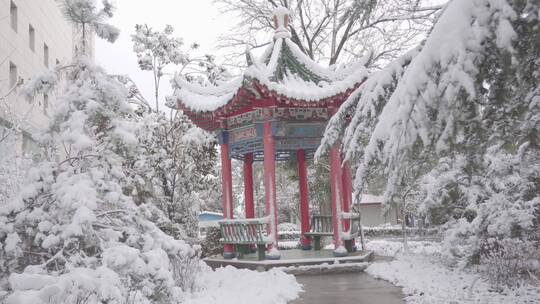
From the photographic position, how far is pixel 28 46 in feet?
61.0

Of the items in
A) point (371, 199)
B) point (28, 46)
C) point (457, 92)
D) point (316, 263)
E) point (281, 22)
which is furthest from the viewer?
point (371, 199)

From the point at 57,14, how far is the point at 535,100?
83.4ft

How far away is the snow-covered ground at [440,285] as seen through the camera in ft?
18.2

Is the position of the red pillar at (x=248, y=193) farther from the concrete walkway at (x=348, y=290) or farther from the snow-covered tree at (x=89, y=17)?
the snow-covered tree at (x=89, y=17)

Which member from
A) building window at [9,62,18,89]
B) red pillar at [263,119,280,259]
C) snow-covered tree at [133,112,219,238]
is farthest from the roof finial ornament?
building window at [9,62,18,89]

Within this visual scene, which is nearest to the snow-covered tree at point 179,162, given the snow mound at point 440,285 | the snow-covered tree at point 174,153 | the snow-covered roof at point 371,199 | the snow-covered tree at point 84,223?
the snow-covered tree at point 174,153

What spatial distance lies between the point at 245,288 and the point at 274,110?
13.4 ft

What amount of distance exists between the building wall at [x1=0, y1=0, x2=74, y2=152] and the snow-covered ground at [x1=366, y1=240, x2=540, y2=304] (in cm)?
1071

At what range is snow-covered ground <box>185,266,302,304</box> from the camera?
19.1ft

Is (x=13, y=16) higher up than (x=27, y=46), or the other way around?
(x=13, y=16)

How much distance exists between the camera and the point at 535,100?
9.02ft

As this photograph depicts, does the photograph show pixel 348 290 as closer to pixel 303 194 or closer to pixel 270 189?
pixel 270 189

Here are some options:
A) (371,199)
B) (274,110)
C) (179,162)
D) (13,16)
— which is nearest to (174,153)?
(179,162)

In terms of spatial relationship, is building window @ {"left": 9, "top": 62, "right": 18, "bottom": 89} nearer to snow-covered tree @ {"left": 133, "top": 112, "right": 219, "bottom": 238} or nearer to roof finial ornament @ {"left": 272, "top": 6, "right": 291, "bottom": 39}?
snow-covered tree @ {"left": 133, "top": 112, "right": 219, "bottom": 238}
